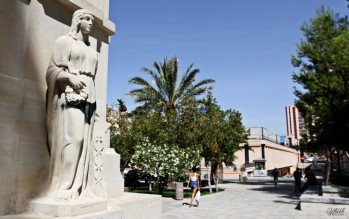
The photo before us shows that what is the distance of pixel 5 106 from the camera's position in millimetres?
3885

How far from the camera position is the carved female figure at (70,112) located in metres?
3.96

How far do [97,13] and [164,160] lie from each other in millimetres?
14180

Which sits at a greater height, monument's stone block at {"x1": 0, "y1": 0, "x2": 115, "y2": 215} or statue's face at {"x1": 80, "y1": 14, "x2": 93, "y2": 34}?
statue's face at {"x1": 80, "y1": 14, "x2": 93, "y2": 34}

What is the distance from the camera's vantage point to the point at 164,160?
749 inches

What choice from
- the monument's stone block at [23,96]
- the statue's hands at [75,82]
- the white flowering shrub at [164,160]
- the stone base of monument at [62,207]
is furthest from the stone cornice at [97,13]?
the white flowering shrub at [164,160]

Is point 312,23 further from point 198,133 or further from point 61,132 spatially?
point 61,132

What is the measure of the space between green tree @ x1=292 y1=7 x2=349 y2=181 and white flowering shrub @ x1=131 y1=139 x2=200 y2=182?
813 centimetres

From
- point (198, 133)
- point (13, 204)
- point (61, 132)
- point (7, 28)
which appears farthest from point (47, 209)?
point (198, 133)

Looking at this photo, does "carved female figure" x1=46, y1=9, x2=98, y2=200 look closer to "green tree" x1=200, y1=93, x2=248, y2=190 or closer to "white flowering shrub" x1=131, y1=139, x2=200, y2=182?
"white flowering shrub" x1=131, y1=139, x2=200, y2=182

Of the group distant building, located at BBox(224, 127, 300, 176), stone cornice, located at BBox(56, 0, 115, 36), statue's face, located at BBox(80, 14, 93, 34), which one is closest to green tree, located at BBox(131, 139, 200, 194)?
stone cornice, located at BBox(56, 0, 115, 36)

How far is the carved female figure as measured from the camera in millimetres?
3963

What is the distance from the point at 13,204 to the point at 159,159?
1525cm

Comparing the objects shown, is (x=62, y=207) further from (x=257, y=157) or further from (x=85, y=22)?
(x=257, y=157)

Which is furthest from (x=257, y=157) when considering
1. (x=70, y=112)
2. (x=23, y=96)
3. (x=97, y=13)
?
(x=23, y=96)
